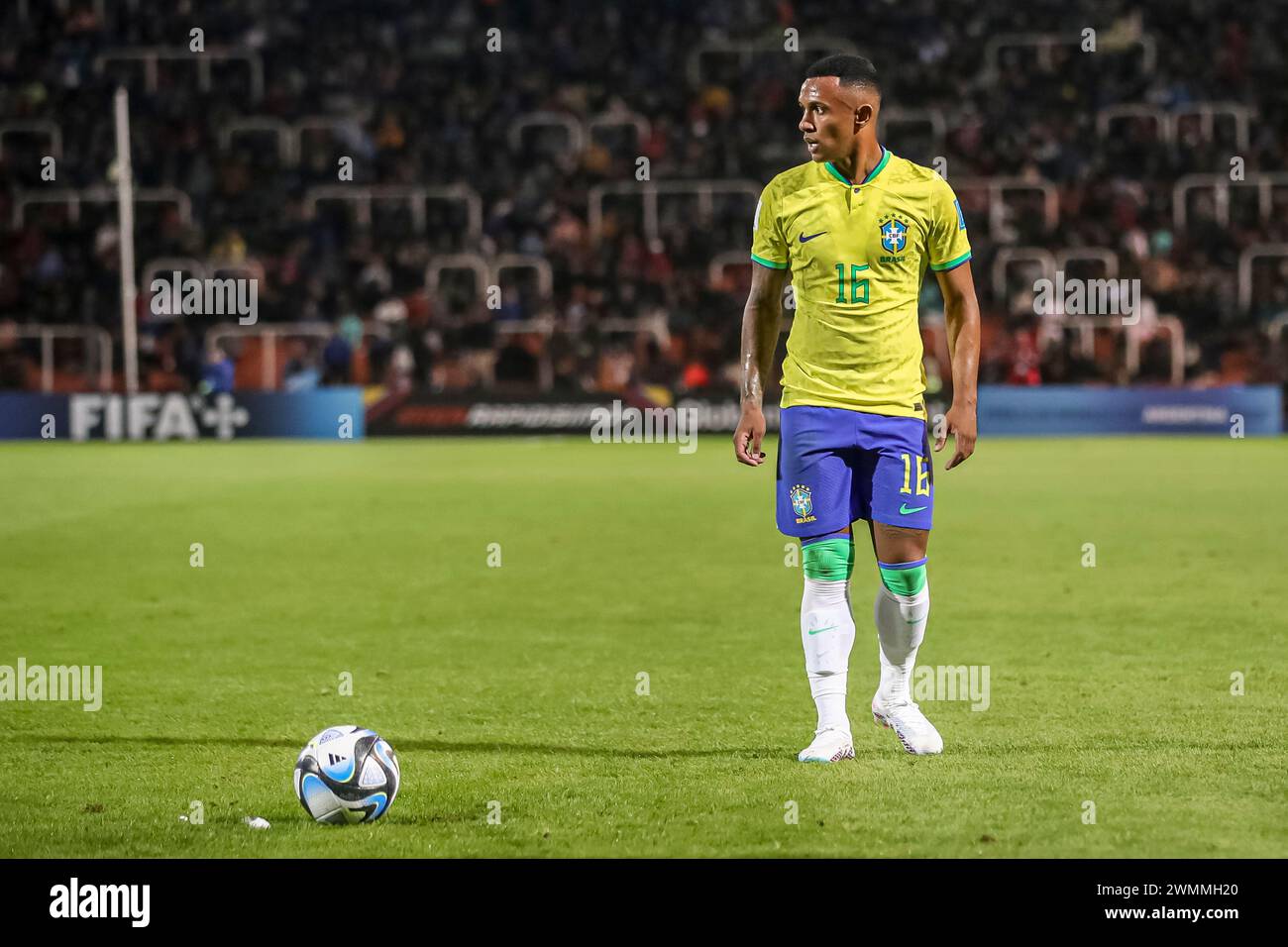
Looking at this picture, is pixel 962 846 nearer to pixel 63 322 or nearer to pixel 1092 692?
pixel 1092 692

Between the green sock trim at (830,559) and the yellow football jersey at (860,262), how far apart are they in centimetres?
51

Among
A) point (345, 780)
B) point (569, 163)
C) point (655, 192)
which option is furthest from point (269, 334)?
point (345, 780)

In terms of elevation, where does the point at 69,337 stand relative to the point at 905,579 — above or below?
above

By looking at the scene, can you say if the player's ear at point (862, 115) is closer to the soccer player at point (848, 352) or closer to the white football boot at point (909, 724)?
the soccer player at point (848, 352)

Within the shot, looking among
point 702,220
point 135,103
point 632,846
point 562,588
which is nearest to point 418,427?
point 702,220

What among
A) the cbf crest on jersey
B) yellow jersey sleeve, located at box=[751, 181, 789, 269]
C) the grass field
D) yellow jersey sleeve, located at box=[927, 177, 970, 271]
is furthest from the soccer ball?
yellow jersey sleeve, located at box=[927, 177, 970, 271]

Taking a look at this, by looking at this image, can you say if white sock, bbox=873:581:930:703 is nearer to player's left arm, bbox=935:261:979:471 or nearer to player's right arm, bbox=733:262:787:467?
player's left arm, bbox=935:261:979:471

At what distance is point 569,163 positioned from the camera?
105 ft

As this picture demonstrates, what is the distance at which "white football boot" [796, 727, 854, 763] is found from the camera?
6.27m

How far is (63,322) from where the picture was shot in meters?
29.8

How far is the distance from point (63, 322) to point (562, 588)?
2094cm

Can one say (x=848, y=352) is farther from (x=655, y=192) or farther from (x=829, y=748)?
(x=655, y=192)

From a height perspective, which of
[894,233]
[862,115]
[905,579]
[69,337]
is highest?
[862,115]

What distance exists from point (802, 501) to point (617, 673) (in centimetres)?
246
